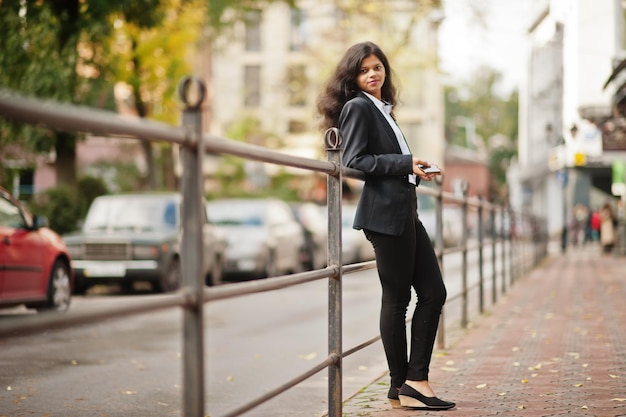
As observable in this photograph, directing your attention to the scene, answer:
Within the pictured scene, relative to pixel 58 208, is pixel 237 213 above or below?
below

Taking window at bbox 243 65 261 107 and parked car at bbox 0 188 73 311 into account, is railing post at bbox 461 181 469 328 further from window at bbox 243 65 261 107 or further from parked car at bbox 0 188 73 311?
window at bbox 243 65 261 107

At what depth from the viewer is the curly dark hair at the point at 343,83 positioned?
18.1 ft

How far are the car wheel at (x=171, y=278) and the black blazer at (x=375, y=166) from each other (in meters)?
11.7

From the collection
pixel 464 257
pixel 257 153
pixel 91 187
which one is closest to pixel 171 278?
pixel 464 257

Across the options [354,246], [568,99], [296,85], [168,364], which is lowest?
[168,364]

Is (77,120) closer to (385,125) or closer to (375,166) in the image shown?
(375,166)

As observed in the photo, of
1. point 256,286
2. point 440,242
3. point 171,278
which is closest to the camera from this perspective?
point 256,286

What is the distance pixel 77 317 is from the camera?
2.70 m

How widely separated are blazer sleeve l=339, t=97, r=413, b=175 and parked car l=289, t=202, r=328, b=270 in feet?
61.6

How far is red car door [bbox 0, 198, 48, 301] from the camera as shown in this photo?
36.9 ft

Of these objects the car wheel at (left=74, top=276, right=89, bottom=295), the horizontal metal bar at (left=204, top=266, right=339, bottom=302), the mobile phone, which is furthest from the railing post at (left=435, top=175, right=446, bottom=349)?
the car wheel at (left=74, top=276, right=89, bottom=295)

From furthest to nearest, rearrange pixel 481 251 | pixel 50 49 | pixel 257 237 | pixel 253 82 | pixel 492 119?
pixel 492 119 → pixel 253 82 → pixel 257 237 → pixel 50 49 → pixel 481 251

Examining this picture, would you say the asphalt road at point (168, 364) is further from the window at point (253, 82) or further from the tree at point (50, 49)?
the window at point (253, 82)

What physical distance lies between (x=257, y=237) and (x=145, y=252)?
4.23 metres
